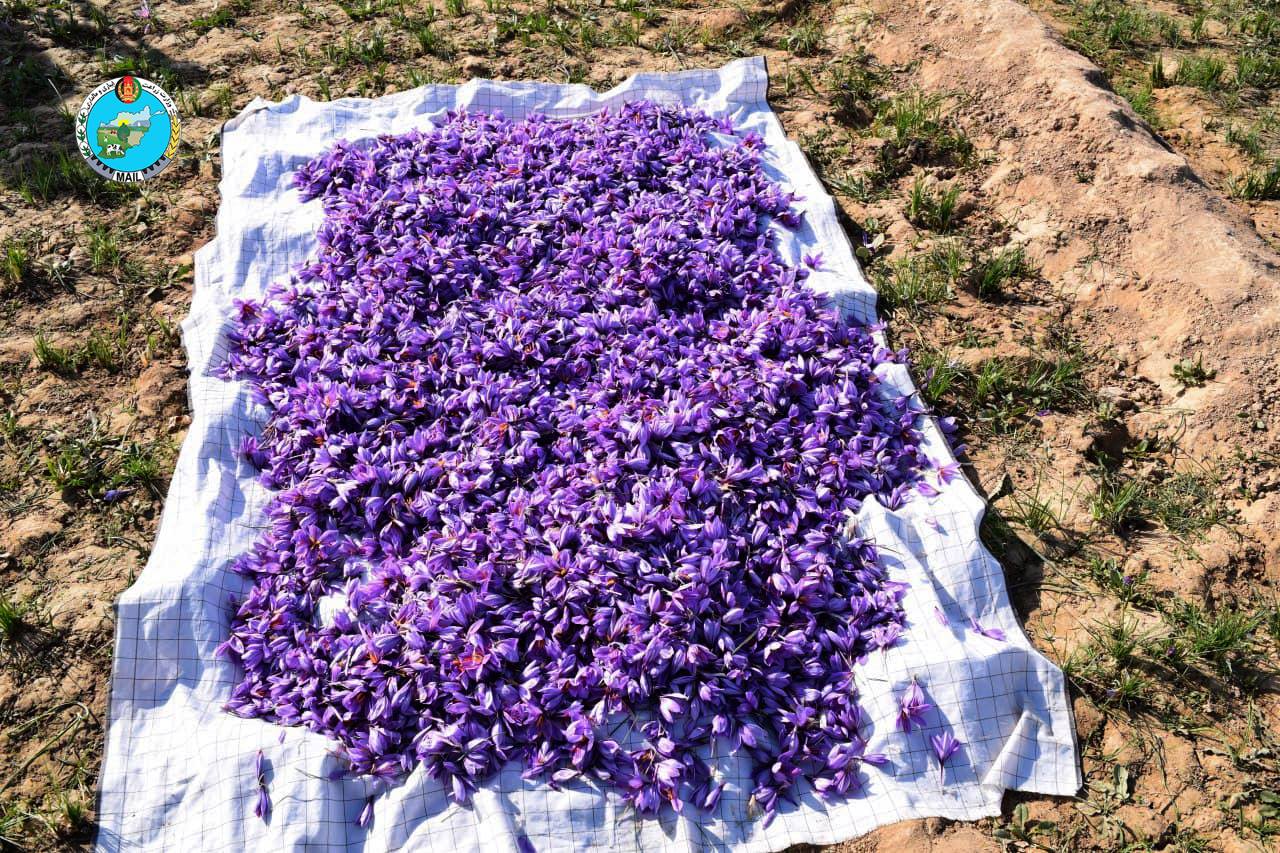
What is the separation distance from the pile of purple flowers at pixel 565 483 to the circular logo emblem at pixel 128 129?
1.20 m

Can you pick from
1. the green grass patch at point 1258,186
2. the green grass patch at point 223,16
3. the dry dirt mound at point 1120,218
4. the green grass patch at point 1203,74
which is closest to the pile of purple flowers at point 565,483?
the dry dirt mound at point 1120,218

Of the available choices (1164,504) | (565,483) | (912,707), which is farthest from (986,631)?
(565,483)

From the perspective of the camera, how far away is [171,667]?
316 centimetres

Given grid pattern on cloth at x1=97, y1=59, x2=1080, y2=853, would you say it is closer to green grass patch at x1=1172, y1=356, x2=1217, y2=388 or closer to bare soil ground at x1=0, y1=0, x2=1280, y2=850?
bare soil ground at x1=0, y1=0, x2=1280, y2=850

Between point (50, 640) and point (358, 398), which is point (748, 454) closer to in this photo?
point (358, 398)

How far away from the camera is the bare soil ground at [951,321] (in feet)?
10.4

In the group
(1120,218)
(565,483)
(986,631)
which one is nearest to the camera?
(986,631)

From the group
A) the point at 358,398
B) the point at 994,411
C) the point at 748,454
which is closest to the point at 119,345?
the point at 358,398

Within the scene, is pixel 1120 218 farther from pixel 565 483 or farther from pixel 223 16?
pixel 223 16

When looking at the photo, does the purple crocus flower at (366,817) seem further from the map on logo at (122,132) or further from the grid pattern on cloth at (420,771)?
the map on logo at (122,132)

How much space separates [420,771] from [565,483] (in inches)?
47.5

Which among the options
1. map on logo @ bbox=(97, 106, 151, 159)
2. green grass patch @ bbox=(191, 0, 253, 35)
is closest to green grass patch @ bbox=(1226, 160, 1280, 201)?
map on logo @ bbox=(97, 106, 151, 159)

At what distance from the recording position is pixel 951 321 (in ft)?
15.3

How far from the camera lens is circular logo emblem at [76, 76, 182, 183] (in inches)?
218
